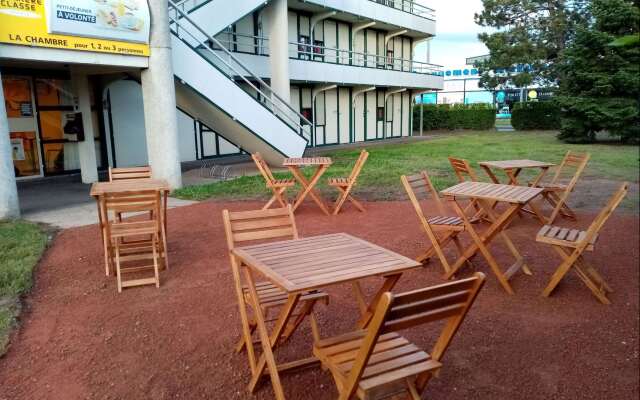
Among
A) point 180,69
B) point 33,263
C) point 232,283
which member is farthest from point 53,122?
point 232,283

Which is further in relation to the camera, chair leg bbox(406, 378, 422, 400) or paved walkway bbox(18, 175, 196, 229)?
paved walkway bbox(18, 175, 196, 229)

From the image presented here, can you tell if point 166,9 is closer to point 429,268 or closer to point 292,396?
point 429,268

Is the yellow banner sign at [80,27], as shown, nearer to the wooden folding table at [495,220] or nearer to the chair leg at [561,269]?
the wooden folding table at [495,220]

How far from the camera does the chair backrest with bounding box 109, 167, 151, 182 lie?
22.6 ft

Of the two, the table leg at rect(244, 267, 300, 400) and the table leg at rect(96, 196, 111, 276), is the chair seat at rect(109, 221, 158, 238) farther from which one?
the table leg at rect(244, 267, 300, 400)

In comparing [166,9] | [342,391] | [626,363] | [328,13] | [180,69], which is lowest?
[626,363]

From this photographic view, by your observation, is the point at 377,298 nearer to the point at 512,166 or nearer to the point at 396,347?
the point at 396,347

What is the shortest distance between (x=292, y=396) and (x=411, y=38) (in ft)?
93.1

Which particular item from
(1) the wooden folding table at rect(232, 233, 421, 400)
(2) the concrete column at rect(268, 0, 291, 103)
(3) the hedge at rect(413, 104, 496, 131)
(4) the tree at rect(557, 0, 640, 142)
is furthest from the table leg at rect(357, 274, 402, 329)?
(3) the hedge at rect(413, 104, 496, 131)

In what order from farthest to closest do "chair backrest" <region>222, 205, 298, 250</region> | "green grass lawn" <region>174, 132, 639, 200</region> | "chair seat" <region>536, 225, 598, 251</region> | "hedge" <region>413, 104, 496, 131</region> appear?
"hedge" <region>413, 104, 496, 131</region> → "green grass lawn" <region>174, 132, 639, 200</region> → "chair seat" <region>536, 225, 598, 251</region> → "chair backrest" <region>222, 205, 298, 250</region>

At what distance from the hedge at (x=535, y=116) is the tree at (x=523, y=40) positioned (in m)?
1.97

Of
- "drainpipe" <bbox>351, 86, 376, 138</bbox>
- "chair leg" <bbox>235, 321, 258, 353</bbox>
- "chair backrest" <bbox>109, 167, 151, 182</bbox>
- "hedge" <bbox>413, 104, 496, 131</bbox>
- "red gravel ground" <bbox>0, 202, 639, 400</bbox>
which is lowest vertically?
"red gravel ground" <bbox>0, 202, 639, 400</bbox>

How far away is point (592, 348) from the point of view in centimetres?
370

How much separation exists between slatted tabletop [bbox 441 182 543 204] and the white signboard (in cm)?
705
